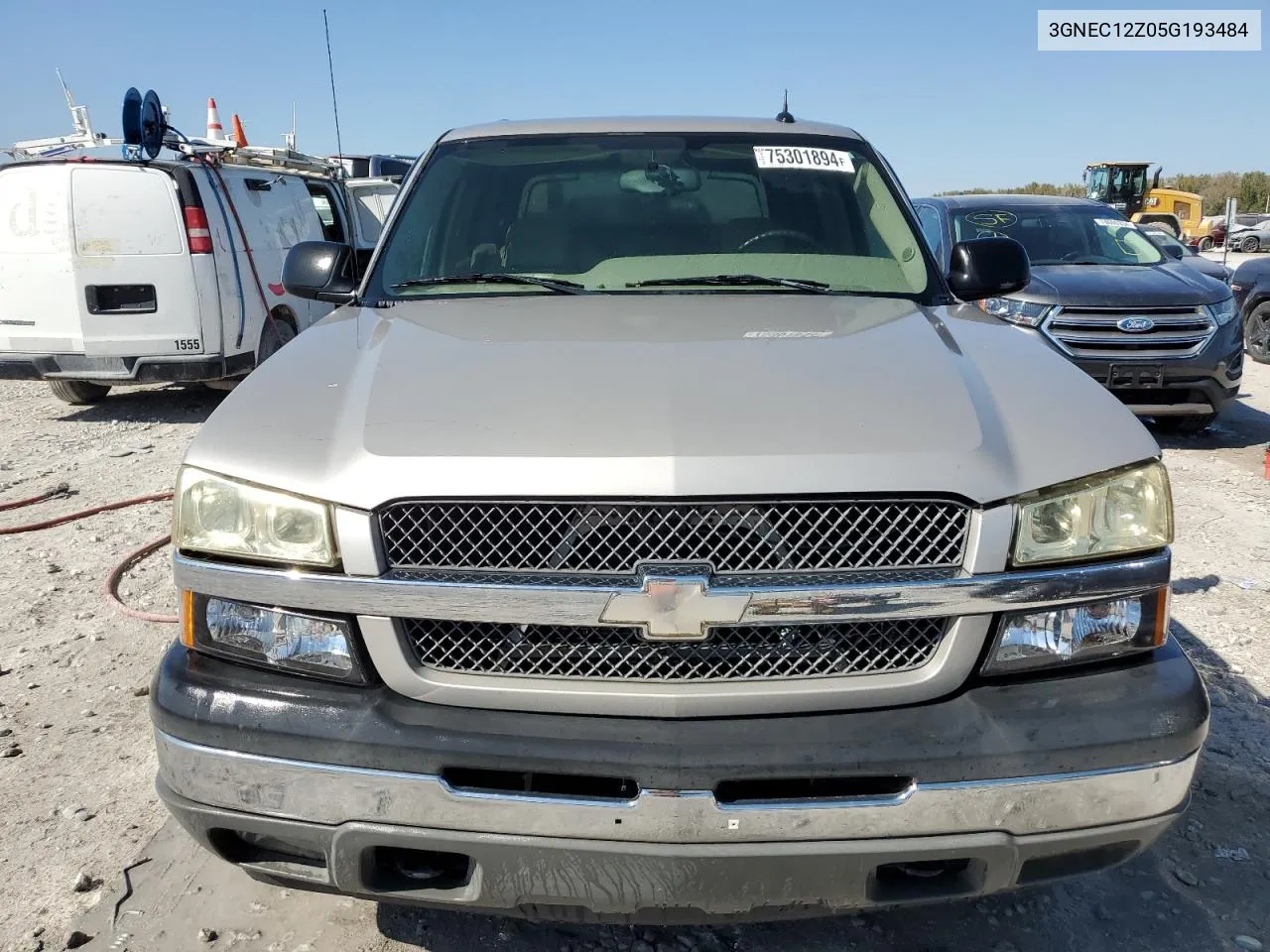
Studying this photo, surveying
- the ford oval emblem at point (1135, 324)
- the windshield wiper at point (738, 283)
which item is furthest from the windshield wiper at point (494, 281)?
the ford oval emblem at point (1135, 324)

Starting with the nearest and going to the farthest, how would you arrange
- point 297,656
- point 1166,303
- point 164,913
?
point 297,656
point 164,913
point 1166,303

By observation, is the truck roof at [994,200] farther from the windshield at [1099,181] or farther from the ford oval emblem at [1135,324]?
the windshield at [1099,181]

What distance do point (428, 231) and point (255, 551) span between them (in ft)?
5.42

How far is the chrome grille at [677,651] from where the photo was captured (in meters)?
1.90

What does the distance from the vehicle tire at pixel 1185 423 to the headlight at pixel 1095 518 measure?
21.5 feet

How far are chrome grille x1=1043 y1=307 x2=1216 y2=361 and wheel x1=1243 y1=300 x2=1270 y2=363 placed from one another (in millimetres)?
3884

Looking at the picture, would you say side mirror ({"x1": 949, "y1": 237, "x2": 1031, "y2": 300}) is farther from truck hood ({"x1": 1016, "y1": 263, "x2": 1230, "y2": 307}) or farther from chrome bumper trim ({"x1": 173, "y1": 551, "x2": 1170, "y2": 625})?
truck hood ({"x1": 1016, "y1": 263, "x2": 1230, "y2": 307})

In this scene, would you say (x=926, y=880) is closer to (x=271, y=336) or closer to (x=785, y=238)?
(x=785, y=238)

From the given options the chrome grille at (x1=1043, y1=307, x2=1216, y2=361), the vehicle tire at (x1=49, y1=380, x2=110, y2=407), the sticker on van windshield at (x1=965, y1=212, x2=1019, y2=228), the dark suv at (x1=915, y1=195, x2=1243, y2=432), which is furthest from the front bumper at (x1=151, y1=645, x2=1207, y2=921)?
the vehicle tire at (x1=49, y1=380, x2=110, y2=407)

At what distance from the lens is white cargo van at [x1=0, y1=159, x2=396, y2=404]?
7953mm

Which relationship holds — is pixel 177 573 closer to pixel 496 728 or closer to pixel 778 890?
pixel 496 728

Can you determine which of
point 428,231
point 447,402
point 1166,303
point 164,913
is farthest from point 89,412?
point 1166,303

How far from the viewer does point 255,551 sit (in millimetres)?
1963

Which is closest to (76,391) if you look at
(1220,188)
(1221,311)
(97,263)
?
(97,263)
